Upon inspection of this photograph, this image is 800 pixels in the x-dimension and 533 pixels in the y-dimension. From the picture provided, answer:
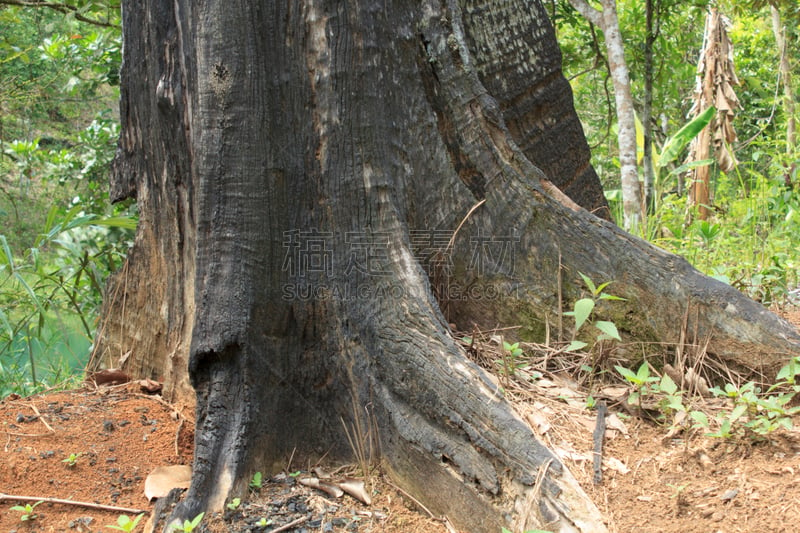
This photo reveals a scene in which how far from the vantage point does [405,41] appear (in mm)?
2334

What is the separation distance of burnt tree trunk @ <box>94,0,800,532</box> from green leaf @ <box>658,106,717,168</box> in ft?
13.2

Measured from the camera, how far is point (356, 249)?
216 centimetres

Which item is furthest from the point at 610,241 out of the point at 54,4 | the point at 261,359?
the point at 54,4

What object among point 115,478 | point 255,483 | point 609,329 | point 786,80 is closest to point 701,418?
point 609,329

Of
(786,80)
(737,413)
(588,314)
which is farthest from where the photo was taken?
(786,80)

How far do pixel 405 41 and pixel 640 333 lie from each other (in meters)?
1.39

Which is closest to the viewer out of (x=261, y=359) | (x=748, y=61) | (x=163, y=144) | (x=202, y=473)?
(x=202, y=473)

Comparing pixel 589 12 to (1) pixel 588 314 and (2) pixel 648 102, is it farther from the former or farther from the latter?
(1) pixel 588 314

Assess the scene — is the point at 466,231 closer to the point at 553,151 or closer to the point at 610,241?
the point at 610,241

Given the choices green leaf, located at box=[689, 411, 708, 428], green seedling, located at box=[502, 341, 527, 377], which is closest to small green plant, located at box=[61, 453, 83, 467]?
A: green seedling, located at box=[502, 341, 527, 377]

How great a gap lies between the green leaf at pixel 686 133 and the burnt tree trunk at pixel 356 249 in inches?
159

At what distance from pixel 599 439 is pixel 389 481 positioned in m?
0.67

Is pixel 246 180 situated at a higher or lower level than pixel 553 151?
lower

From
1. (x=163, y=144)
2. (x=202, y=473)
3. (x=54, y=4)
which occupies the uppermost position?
(x=54, y=4)
